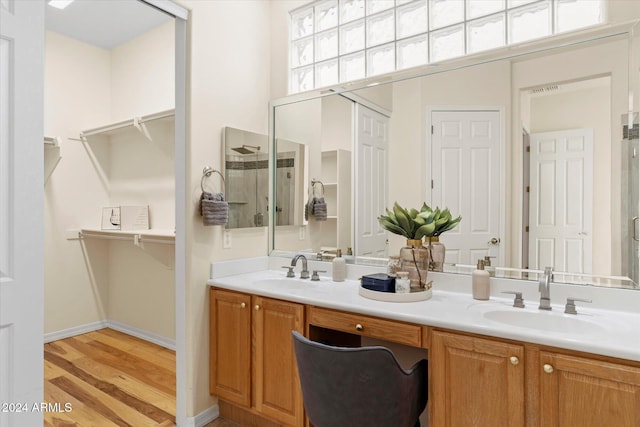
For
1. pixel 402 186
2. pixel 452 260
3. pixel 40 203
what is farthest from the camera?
pixel 402 186

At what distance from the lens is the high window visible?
185cm

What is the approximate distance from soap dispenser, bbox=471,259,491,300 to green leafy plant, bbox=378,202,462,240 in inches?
10.7

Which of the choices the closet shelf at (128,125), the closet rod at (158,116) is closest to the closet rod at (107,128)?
the closet shelf at (128,125)

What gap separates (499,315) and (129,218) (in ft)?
10.7

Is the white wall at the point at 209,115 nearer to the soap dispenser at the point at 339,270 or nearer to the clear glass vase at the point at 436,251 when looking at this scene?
the soap dispenser at the point at 339,270

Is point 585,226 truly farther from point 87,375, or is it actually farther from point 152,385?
point 87,375

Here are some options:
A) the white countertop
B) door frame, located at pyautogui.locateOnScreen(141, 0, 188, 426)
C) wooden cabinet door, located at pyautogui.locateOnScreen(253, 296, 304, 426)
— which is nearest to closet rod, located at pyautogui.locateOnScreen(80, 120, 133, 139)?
door frame, located at pyautogui.locateOnScreen(141, 0, 188, 426)

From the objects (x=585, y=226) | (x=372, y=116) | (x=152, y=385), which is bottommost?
(x=152, y=385)

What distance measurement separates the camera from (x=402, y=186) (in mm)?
2131

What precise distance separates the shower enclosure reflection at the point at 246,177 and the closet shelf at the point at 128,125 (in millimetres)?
825

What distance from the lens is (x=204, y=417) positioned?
2.19 metres

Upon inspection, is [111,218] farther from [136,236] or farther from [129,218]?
[136,236]

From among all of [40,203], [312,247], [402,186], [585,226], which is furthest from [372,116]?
[40,203]

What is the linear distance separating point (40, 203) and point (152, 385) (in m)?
1.71
